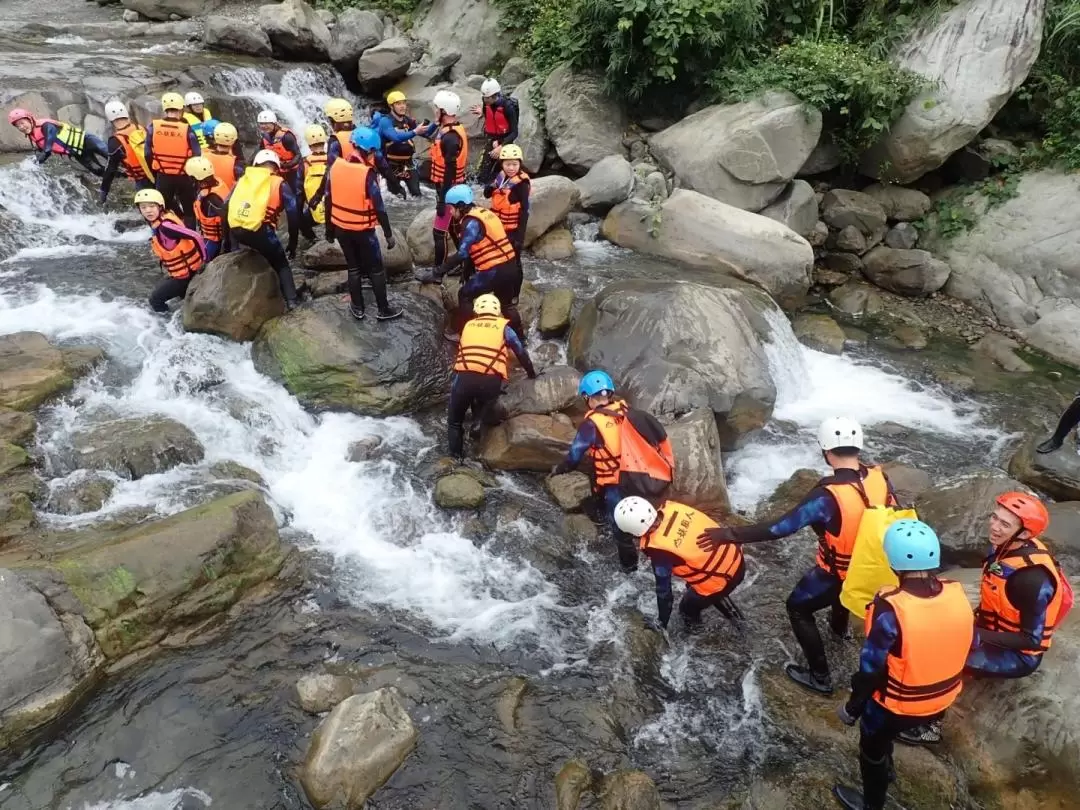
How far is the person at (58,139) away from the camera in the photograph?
1080 centimetres

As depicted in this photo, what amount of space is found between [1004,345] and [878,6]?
6592mm

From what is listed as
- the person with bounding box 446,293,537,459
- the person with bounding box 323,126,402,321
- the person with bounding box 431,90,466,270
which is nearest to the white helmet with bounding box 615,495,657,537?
the person with bounding box 446,293,537,459

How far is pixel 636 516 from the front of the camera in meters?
5.16

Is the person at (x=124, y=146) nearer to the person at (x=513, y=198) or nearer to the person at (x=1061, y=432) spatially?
the person at (x=513, y=198)

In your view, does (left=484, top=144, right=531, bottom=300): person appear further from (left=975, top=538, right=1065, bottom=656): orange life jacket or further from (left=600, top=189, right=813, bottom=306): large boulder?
(left=975, top=538, right=1065, bottom=656): orange life jacket

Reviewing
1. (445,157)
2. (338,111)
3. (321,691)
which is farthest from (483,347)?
(338,111)

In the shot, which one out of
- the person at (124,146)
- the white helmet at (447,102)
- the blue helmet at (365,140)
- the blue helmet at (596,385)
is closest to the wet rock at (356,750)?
the blue helmet at (596,385)

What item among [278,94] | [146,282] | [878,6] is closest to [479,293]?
[146,282]

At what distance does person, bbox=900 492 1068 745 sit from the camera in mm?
4285

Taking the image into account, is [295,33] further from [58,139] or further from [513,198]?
[513,198]

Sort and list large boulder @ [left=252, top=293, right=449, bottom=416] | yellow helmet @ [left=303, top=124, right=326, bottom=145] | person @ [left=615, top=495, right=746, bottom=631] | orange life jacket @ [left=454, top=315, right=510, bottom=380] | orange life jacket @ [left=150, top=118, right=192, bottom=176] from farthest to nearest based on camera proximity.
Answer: orange life jacket @ [left=150, top=118, right=192, bottom=176] → yellow helmet @ [left=303, top=124, right=326, bottom=145] → large boulder @ [left=252, top=293, right=449, bottom=416] → orange life jacket @ [left=454, top=315, right=510, bottom=380] → person @ [left=615, top=495, right=746, bottom=631]

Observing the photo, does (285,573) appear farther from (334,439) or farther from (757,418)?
(757,418)

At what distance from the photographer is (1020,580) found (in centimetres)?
433

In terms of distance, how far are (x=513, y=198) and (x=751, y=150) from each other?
17.2 feet
